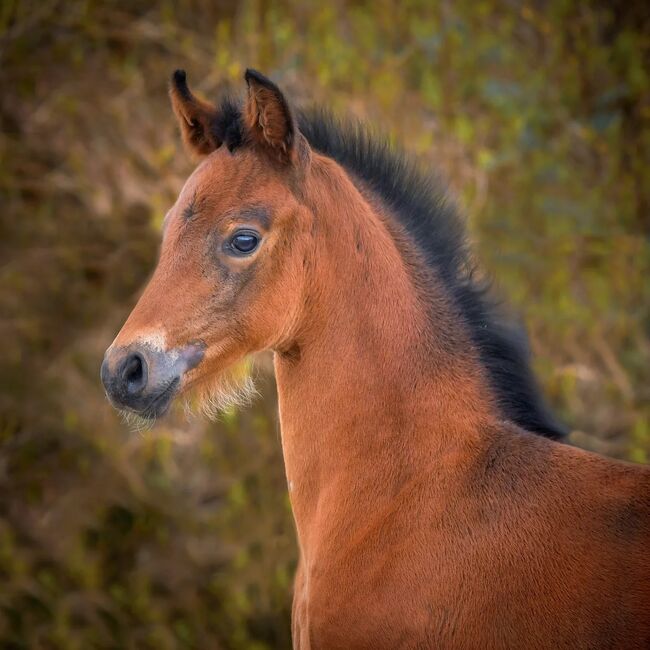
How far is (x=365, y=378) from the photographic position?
9.81ft

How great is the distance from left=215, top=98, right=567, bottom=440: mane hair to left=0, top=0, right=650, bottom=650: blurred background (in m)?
3.60

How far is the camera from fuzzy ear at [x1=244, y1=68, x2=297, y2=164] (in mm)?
2902

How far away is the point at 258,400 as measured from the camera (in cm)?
686

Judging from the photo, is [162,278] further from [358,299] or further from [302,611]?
[302,611]

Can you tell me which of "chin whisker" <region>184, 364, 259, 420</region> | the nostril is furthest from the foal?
"chin whisker" <region>184, 364, 259, 420</region>

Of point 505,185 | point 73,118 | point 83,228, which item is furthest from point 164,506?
point 505,185

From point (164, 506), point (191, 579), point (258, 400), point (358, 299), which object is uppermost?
point (358, 299)

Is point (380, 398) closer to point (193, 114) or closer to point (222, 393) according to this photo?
point (222, 393)

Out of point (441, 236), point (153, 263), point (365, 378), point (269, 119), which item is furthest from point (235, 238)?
point (153, 263)

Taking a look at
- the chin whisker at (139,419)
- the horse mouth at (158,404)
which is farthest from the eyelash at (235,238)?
the chin whisker at (139,419)

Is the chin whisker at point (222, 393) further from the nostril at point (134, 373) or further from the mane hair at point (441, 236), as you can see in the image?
the mane hair at point (441, 236)

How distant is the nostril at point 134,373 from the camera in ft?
9.01

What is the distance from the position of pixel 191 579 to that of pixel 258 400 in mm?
1632

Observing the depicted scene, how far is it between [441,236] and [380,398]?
0.66 metres
